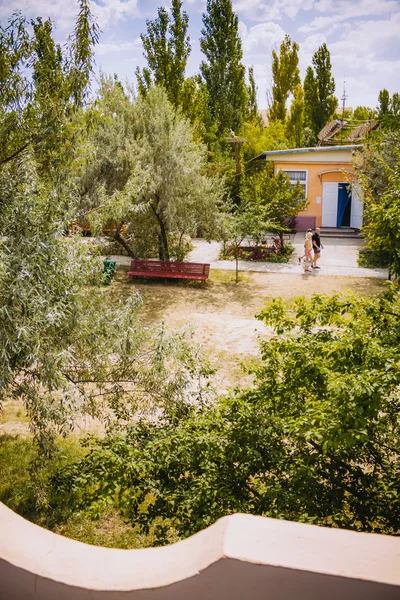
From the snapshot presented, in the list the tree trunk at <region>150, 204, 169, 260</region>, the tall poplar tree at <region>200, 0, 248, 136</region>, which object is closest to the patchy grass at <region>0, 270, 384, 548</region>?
the tree trunk at <region>150, 204, 169, 260</region>

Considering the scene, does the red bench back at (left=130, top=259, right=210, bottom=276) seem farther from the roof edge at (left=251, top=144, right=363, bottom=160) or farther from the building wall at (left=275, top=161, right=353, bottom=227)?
the roof edge at (left=251, top=144, right=363, bottom=160)

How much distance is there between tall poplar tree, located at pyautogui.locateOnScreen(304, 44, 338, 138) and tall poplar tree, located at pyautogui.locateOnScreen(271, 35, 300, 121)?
98.8 inches

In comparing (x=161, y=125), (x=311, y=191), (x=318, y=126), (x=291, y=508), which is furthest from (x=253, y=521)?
(x=318, y=126)

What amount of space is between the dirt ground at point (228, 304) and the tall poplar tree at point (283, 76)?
2634cm

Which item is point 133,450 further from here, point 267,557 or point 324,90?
point 324,90

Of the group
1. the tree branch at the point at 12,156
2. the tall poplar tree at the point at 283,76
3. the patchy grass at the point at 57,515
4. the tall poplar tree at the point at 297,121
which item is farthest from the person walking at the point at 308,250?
the tall poplar tree at the point at 283,76

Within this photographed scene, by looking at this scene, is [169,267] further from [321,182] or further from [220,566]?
[220,566]

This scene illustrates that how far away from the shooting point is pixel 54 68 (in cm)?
541

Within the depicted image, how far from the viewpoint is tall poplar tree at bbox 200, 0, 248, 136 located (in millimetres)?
31094

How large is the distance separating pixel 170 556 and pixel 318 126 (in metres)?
40.3

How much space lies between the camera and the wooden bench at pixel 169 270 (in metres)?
16.7

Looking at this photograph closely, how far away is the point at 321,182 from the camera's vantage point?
25.1 meters

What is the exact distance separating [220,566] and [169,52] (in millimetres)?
27429

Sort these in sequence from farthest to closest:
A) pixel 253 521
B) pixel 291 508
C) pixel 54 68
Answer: pixel 54 68, pixel 291 508, pixel 253 521
